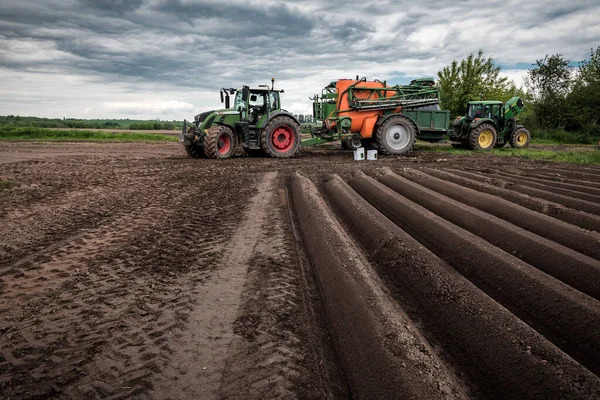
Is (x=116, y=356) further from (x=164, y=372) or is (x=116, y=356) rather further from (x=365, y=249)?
(x=365, y=249)

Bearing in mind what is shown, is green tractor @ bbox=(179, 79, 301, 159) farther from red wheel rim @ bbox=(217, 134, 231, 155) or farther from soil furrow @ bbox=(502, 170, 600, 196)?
soil furrow @ bbox=(502, 170, 600, 196)

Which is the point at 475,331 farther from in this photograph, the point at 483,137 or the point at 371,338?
the point at 483,137

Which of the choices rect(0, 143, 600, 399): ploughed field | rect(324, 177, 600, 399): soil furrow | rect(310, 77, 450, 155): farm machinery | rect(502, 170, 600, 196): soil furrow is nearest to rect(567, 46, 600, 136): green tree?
rect(310, 77, 450, 155): farm machinery

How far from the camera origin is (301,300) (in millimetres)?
3217

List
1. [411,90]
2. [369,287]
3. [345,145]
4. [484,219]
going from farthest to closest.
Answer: [345,145] → [411,90] → [484,219] → [369,287]

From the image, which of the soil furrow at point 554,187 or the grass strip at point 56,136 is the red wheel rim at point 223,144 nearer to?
the soil furrow at point 554,187

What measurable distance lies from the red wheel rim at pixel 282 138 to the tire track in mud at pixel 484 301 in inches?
335

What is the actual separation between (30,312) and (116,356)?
100cm

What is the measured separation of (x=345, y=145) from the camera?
16.6m

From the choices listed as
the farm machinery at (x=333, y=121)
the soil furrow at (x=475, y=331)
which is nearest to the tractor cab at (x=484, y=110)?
the farm machinery at (x=333, y=121)

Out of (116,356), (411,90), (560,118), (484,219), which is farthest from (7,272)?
(560,118)

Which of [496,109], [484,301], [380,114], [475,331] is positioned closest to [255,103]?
[380,114]

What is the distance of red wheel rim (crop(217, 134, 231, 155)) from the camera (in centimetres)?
1286

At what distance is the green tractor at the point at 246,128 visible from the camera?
1264cm
